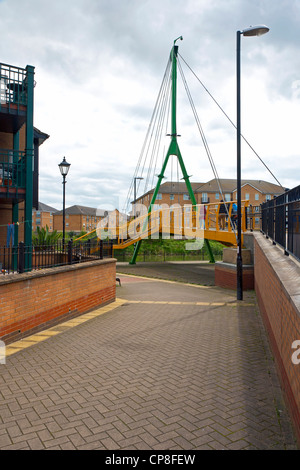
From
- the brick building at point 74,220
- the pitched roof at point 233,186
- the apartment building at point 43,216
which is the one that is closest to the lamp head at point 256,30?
the pitched roof at point 233,186

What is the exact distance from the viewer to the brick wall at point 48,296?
638 centimetres

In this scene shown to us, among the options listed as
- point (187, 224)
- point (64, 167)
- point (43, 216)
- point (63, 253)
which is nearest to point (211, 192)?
point (43, 216)

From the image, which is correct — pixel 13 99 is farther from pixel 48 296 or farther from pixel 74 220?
pixel 74 220

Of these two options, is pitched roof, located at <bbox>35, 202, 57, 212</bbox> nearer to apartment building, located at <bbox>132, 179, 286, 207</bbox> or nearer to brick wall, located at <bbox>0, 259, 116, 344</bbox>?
apartment building, located at <bbox>132, 179, 286, 207</bbox>

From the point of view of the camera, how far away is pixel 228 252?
14914 mm

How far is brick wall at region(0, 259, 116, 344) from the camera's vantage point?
6.38 meters

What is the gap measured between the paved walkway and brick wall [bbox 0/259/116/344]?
1.01 ft

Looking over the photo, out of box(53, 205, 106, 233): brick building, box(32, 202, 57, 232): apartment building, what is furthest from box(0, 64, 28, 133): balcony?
box(53, 205, 106, 233): brick building

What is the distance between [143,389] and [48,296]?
12.3ft

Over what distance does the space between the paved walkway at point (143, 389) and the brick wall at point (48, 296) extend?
308 millimetres

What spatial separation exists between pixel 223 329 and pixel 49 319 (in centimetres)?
382

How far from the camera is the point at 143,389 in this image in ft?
14.9
